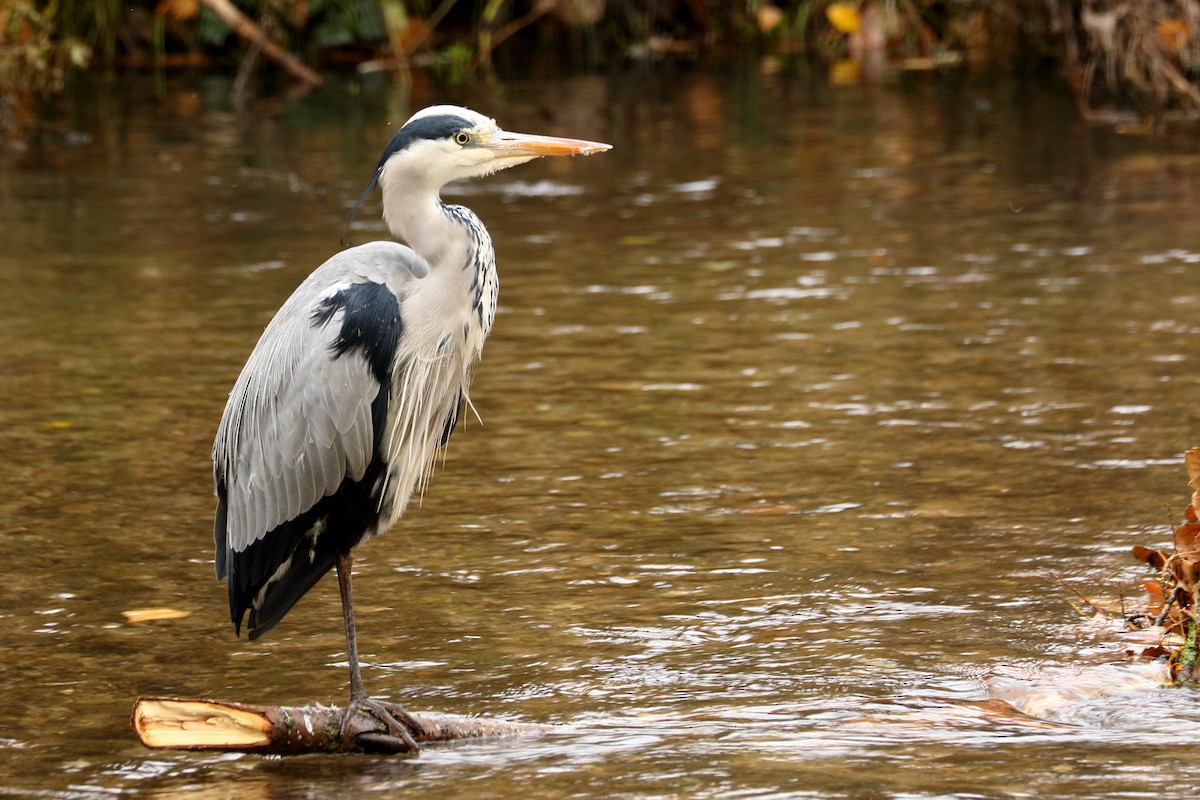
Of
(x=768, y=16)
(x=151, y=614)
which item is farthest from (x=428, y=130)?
(x=768, y=16)

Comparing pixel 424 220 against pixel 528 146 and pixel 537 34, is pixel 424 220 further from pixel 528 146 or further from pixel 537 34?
pixel 537 34

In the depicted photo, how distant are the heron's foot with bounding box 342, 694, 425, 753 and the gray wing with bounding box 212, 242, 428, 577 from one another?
1.99 feet

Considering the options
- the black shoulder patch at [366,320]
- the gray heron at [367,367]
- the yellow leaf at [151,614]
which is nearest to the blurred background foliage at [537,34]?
the yellow leaf at [151,614]

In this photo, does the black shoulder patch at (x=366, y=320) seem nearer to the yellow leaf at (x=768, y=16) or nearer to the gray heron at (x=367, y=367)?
the gray heron at (x=367, y=367)

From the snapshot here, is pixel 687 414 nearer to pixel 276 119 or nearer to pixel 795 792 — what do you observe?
pixel 795 792

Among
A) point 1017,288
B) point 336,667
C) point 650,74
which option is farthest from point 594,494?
point 650,74

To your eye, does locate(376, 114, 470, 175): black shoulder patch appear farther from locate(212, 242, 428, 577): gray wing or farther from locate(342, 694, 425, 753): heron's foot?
locate(342, 694, 425, 753): heron's foot

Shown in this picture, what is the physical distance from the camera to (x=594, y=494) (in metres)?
7.06

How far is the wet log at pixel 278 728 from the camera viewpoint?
4.64 meters

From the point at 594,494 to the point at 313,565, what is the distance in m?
1.90

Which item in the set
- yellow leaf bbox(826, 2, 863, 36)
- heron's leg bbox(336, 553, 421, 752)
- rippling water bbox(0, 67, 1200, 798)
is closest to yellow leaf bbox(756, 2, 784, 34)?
yellow leaf bbox(826, 2, 863, 36)

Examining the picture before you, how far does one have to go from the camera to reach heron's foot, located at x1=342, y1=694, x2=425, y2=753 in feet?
15.8

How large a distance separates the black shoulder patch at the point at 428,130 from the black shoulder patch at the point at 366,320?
380 mm

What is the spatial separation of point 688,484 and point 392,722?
2570mm
